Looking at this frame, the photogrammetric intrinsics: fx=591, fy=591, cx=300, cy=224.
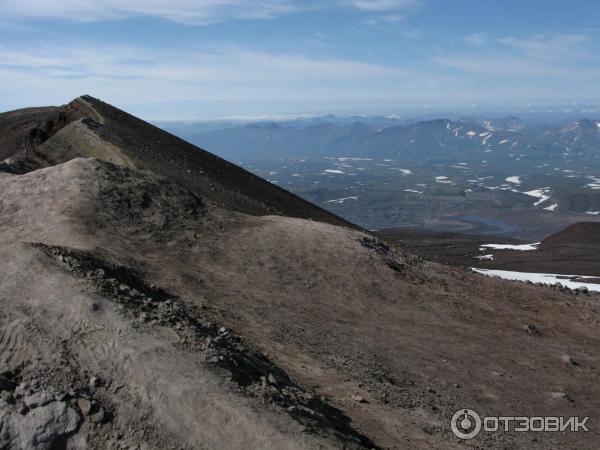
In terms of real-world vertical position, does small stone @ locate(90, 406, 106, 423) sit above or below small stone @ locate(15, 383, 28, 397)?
below

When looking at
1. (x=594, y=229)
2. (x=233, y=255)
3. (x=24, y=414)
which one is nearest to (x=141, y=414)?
(x=24, y=414)

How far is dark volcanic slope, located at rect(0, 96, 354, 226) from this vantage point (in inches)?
1428

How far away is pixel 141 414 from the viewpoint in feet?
32.2

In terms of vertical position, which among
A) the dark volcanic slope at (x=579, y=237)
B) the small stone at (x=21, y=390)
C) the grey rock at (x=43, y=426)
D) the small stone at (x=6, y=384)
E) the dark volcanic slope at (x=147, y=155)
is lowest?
the dark volcanic slope at (x=579, y=237)

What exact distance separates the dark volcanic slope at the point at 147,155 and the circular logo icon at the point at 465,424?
22024 mm

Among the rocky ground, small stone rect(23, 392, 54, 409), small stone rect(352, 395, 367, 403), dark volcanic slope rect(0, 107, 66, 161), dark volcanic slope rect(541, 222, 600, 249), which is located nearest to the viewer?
small stone rect(23, 392, 54, 409)

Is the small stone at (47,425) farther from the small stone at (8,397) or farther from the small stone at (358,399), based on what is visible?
the small stone at (358,399)

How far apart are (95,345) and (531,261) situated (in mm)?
71652

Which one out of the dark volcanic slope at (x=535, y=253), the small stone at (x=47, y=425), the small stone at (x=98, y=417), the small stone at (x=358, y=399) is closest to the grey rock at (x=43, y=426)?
the small stone at (x=47, y=425)

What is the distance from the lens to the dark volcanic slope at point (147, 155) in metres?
36.3

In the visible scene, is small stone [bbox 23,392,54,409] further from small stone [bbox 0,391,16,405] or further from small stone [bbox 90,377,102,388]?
small stone [bbox 90,377,102,388]

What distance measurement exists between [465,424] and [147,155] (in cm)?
3029

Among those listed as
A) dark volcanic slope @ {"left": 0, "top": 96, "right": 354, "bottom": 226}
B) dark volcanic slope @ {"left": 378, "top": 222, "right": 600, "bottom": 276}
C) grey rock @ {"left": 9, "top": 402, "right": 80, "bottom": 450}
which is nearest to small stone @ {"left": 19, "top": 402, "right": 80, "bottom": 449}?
grey rock @ {"left": 9, "top": 402, "right": 80, "bottom": 450}

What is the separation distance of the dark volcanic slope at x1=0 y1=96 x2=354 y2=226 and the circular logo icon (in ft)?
72.3
